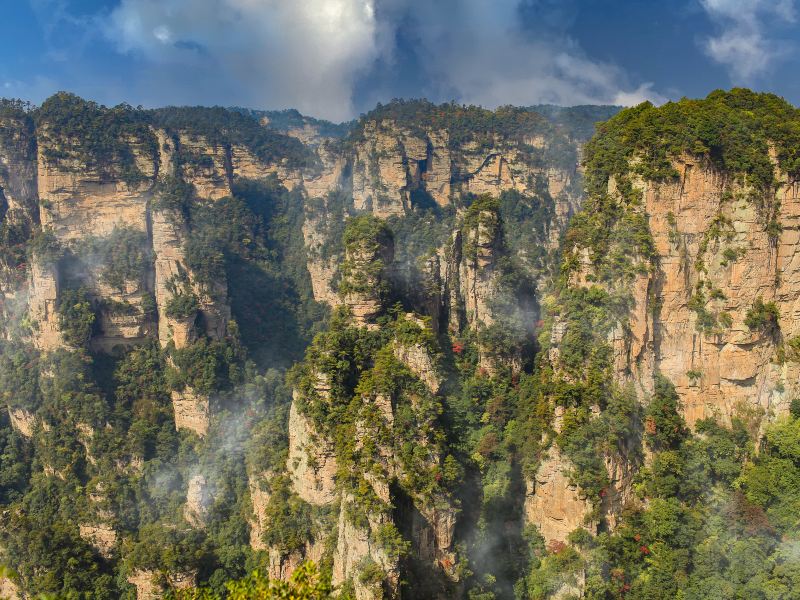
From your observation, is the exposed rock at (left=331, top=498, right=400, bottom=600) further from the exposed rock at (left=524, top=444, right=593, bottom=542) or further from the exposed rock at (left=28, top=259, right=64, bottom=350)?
the exposed rock at (left=28, top=259, right=64, bottom=350)

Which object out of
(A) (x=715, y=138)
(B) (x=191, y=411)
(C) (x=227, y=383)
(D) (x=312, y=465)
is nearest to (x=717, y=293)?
(A) (x=715, y=138)

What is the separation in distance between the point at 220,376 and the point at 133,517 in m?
9.53

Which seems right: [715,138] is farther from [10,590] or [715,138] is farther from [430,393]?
[10,590]

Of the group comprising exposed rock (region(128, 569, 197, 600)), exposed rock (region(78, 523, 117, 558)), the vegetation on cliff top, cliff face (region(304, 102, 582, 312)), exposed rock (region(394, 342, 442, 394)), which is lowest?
exposed rock (region(128, 569, 197, 600))

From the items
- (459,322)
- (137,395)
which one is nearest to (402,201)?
(459,322)

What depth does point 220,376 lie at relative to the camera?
40688 mm

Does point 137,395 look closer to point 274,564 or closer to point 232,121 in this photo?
point 274,564

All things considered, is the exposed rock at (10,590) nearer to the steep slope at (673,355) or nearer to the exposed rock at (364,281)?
the exposed rock at (364,281)

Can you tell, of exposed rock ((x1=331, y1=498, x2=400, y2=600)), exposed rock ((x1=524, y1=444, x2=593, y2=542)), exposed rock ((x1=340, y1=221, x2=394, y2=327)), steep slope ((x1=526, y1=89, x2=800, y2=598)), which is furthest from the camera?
exposed rock ((x1=340, y1=221, x2=394, y2=327))

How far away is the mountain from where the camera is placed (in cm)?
2575

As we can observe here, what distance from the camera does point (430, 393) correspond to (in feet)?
91.2

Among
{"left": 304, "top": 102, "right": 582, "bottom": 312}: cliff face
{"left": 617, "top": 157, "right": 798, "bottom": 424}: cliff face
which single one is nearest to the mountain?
{"left": 617, "top": 157, "right": 798, "bottom": 424}: cliff face

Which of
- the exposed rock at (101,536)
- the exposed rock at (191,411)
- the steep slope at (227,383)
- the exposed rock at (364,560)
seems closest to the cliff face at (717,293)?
the steep slope at (227,383)

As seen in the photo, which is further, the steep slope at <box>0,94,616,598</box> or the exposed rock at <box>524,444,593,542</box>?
the exposed rock at <box>524,444,593,542</box>
